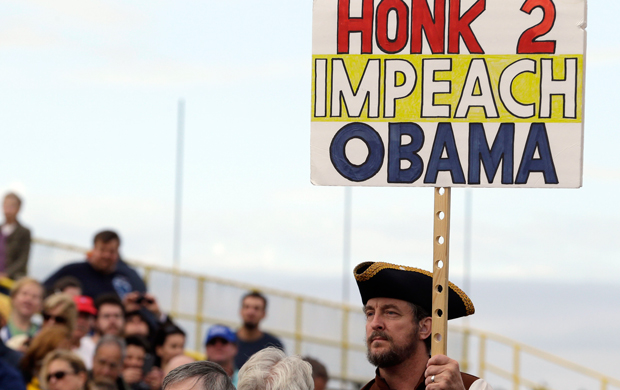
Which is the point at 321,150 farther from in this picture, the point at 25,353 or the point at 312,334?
the point at 312,334

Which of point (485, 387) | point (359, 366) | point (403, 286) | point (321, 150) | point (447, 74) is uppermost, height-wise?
point (447, 74)

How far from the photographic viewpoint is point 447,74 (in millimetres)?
4141

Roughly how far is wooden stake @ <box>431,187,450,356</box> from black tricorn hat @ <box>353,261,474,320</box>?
0.23 m

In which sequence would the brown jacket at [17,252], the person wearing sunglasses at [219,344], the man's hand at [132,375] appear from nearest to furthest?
the man's hand at [132,375], the person wearing sunglasses at [219,344], the brown jacket at [17,252]

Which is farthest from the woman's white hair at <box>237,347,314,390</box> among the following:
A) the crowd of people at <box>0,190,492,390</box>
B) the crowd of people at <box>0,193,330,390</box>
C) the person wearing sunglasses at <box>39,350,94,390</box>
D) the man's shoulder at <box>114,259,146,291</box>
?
the man's shoulder at <box>114,259,146,291</box>

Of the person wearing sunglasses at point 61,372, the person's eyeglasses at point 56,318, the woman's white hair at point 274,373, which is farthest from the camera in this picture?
the person's eyeglasses at point 56,318

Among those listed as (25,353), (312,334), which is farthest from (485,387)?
(312,334)

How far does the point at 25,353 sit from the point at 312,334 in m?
12.1

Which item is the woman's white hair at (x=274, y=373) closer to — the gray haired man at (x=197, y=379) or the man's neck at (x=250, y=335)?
the gray haired man at (x=197, y=379)

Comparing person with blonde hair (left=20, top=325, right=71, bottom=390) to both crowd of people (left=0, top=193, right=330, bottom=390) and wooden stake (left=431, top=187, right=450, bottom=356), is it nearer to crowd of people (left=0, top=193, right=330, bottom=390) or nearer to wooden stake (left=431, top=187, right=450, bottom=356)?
crowd of people (left=0, top=193, right=330, bottom=390)

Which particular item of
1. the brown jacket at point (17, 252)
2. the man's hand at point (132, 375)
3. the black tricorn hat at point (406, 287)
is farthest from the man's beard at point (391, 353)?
the brown jacket at point (17, 252)

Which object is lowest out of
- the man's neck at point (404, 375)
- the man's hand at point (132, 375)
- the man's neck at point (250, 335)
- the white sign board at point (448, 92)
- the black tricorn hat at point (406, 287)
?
the man's hand at point (132, 375)

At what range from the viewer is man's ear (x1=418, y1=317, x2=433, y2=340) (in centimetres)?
416

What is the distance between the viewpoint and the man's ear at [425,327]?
13.6 ft
